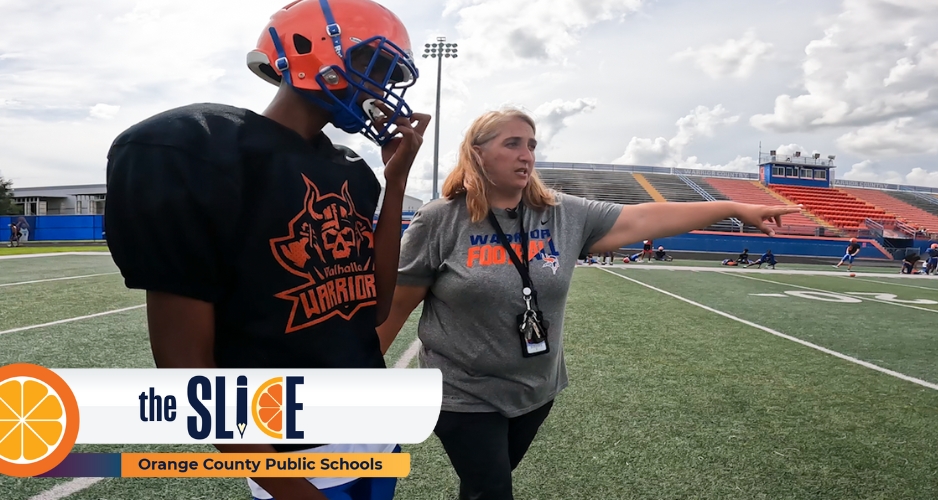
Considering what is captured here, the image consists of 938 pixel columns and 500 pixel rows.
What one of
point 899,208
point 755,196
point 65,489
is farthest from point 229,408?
point 899,208

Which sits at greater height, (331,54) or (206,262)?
(331,54)

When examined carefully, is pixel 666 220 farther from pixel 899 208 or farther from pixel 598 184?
pixel 899 208

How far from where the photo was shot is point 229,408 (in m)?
1.20

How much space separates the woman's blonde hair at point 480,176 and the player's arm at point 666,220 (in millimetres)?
302

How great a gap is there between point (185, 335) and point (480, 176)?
136 cm

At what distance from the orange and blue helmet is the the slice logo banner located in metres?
0.61

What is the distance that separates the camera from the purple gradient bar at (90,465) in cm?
153

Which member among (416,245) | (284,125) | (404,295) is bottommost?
(404,295)

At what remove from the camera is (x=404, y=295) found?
218 cm

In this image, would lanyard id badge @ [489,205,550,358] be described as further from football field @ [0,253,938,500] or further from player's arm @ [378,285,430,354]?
football field @ [0,253,938,500]

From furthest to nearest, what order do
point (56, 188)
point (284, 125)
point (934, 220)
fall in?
point (56, 188) → point (934, 220) → point (284, 125)

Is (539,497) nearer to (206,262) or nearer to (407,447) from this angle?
(407,447)

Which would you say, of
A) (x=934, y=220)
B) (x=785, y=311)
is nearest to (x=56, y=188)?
(x=785, y=311)

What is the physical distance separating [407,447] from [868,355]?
18.4ft
